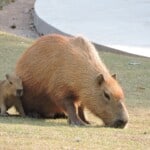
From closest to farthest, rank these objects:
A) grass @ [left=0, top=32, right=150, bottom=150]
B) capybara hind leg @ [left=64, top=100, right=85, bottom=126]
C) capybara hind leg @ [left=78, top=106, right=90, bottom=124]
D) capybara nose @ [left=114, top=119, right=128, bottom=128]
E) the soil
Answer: grass @ [left=0, top=32, right=150, bottom=150], capybara nose @ [left=114, top=119, right=128, bottom=128], capybara hind leg @ [left=64, top=100, right=85, bottom=126], capybara hind leg @ [left=78, top=106, right=90, bottom=124], the soil

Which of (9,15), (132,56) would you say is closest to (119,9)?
(9,15)

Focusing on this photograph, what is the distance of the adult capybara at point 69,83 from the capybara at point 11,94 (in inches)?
5.8

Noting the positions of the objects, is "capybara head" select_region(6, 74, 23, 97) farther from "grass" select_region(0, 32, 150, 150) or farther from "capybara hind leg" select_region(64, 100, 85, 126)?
"capybara hind leg" select_region(64, 100, 85, 126)

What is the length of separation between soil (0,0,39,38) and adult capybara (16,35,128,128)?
28.7 ft

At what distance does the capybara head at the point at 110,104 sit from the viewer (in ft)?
26.0

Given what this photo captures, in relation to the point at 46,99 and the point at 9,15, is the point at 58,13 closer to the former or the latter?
the point at 9,15

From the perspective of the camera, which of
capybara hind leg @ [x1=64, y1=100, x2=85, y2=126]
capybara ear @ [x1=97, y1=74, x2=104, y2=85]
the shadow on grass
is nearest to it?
the shadow on grass

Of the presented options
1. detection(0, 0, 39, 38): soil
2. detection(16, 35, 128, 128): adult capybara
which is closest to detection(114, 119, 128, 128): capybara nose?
detection(16, 35, 128, 128): adult capybara

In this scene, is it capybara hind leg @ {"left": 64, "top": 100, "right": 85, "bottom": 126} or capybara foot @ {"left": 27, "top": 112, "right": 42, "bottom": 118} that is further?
capybara foot @ {"left": 27, "top": 112, "right": 42, "bottom": 118}

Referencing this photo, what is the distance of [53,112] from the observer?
28.6 ft

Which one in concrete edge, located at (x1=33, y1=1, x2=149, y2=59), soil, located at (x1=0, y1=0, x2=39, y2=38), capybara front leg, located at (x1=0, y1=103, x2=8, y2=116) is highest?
capybara front leg, located at (x1=0, y1=103, x2=8, y2=116)

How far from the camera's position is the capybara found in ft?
28.1

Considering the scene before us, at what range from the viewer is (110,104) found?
26.4 ft

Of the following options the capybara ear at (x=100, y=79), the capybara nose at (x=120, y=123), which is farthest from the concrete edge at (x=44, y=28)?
the capybara nose at (x=120, y=123)
